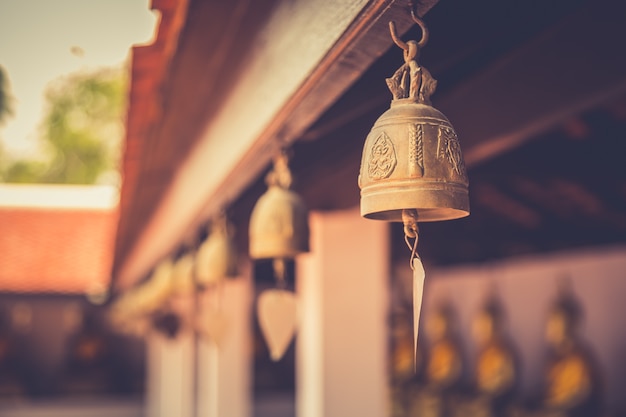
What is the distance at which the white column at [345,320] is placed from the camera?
480 cm

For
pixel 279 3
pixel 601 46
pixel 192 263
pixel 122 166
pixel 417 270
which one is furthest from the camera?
pixel 122 166

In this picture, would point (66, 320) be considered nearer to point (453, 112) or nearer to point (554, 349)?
point (554, 349)

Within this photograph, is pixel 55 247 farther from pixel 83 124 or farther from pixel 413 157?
pixel 413 157

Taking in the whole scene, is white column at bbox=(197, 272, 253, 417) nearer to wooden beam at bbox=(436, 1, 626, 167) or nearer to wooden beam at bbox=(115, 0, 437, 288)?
wooden beam at bbox=(115, 0, 437, 288)

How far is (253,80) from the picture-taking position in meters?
3.69

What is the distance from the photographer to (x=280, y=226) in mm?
3102

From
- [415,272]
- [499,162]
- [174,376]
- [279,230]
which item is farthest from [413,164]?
[174,376]

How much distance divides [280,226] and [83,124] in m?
27.7

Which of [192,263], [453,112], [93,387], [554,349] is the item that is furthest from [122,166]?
[93,387]

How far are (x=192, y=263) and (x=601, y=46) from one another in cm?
334

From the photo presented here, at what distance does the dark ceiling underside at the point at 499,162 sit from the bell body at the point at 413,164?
1.92 ft

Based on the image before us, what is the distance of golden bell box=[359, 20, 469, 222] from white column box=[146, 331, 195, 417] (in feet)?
24.4

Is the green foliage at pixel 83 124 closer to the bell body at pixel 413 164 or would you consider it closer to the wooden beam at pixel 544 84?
the wooden beam at pixel 544 84

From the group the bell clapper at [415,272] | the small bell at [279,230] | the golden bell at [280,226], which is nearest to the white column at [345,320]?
the small bell at [279,230]
